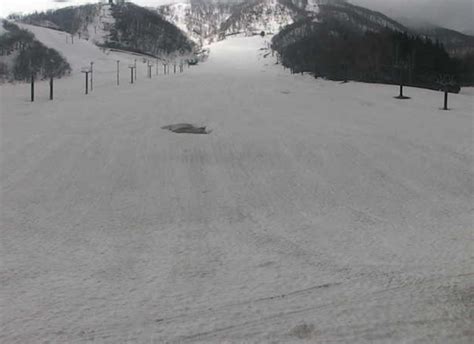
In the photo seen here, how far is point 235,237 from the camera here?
6359 millimetres

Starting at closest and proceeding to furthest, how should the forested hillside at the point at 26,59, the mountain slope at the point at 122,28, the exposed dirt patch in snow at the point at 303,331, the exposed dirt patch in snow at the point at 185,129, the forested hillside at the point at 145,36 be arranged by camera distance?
the exposed dirt patch in snow at the point at 303,331 → the exposed dirt patch in snow at the point at 185,129 → the forested hillside at the point at 26,59 → the forested hillside at the point at 145,36 → the mountain slope at the point at 122,28

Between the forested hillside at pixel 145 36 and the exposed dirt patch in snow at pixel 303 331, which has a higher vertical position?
the forested hillside at pixel 145 36

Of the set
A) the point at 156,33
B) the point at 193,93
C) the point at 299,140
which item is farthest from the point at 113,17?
the point at 299,140

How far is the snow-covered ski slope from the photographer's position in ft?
13.3

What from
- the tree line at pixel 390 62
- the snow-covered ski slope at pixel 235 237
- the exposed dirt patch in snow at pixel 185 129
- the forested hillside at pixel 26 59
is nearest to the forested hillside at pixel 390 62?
the tree line at pixel 390 62

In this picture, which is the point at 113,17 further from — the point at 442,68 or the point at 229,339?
the point at 229,339

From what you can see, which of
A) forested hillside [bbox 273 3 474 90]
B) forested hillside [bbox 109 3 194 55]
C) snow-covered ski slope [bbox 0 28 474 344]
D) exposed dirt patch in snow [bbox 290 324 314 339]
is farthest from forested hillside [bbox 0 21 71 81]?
exposed dirt patch in snow [bbox 290 324 314 339]

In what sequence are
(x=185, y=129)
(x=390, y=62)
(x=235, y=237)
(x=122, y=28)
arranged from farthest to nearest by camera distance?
(x=122, y=28) < (x=390, y=62) < (x=185, y=129) < (x=235, y=237)

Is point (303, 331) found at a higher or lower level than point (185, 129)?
lower

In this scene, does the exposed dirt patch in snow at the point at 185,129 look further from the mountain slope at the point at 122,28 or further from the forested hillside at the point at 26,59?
the mountain slope at the point at 122,28

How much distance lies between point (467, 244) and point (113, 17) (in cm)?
19632

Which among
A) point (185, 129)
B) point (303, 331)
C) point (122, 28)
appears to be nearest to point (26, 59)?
point (185, 129)

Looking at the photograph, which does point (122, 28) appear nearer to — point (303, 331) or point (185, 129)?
point (185, 129)

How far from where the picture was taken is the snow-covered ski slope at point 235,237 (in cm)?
404
